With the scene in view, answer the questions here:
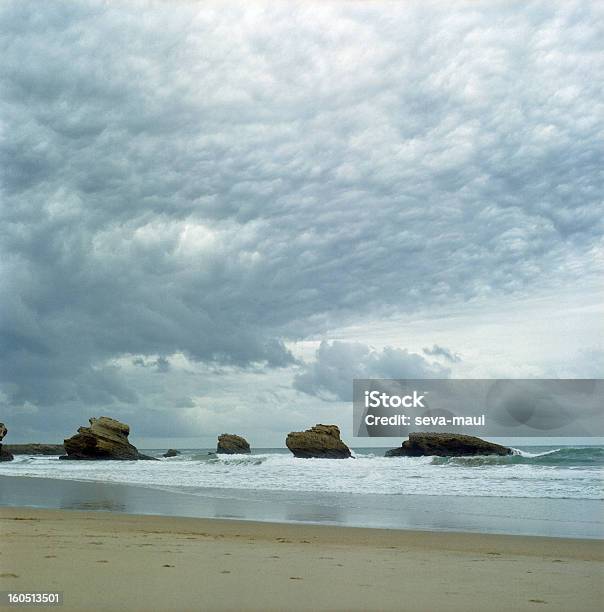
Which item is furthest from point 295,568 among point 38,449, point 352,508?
point 38,449

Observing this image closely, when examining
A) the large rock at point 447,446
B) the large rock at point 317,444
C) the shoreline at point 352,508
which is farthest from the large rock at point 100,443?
the shoreline at point 352,508

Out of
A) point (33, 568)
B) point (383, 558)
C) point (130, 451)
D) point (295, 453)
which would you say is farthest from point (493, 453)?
point (33, 568)

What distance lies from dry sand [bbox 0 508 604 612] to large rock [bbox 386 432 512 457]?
35.8m

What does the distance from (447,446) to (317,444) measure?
11125 mm

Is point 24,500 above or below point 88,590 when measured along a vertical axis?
below

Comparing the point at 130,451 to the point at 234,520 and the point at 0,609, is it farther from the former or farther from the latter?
the point at 0,609

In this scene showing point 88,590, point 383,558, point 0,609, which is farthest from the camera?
point 383,558

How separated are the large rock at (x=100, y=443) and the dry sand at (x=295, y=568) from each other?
165ft

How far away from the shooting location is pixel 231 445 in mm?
70688

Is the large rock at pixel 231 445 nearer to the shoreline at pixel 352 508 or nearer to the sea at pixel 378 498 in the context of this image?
the sea at pixel 378 498

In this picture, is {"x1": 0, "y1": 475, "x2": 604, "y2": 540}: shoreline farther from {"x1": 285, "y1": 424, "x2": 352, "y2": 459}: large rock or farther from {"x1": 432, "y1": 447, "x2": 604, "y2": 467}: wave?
{"x1": 285, "y1": 424, "x2": 352, "y2": 459}: large rock

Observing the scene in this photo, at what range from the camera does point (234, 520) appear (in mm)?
14578

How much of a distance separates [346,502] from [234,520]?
19.4ft

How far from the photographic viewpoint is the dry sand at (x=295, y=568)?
6.62 m
